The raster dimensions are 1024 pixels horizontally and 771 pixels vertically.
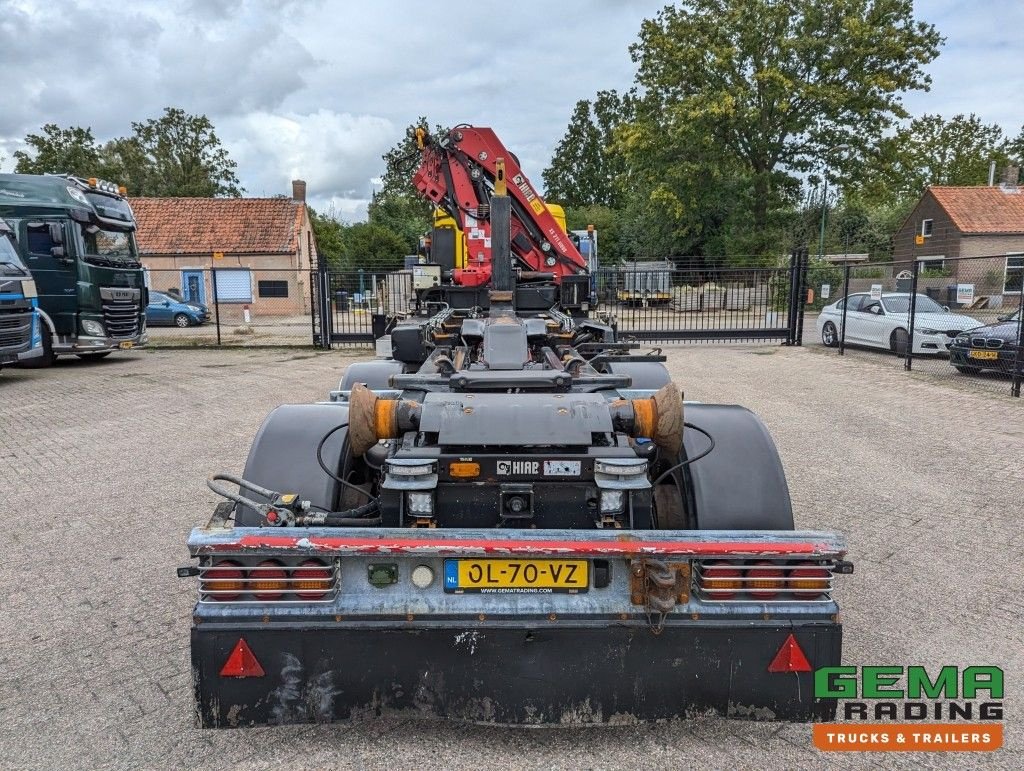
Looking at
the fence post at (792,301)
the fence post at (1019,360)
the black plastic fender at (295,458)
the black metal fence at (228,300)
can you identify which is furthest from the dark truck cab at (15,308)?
the fence post at (792,301)

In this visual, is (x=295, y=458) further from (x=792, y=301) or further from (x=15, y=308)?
(x=792, y=301)

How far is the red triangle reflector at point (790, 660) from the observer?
260cm

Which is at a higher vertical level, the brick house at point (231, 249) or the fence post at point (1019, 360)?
the brick house at point (231, 249)

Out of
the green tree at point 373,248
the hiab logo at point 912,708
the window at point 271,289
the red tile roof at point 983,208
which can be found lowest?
the hiab logo at point 912,708

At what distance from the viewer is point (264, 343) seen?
1953 cm

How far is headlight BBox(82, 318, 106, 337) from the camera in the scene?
14.4 metres

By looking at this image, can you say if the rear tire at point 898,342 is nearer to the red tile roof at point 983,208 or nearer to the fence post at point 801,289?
the fence post at point 801,289

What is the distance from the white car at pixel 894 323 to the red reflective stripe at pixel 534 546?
42.3ft

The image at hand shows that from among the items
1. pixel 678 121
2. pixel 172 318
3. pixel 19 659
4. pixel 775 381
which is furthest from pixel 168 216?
pixel 19 659

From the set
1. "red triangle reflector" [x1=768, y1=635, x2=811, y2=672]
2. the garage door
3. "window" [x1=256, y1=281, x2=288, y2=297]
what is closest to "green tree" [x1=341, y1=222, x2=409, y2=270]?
"window" [x1=256, y1=281, x2=288, y2=297]

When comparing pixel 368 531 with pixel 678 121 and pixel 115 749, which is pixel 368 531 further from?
pixel 678 121

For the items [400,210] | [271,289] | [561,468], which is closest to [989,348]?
[561,468]

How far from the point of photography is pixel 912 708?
3.08 m

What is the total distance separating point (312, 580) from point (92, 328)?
1424 cm
